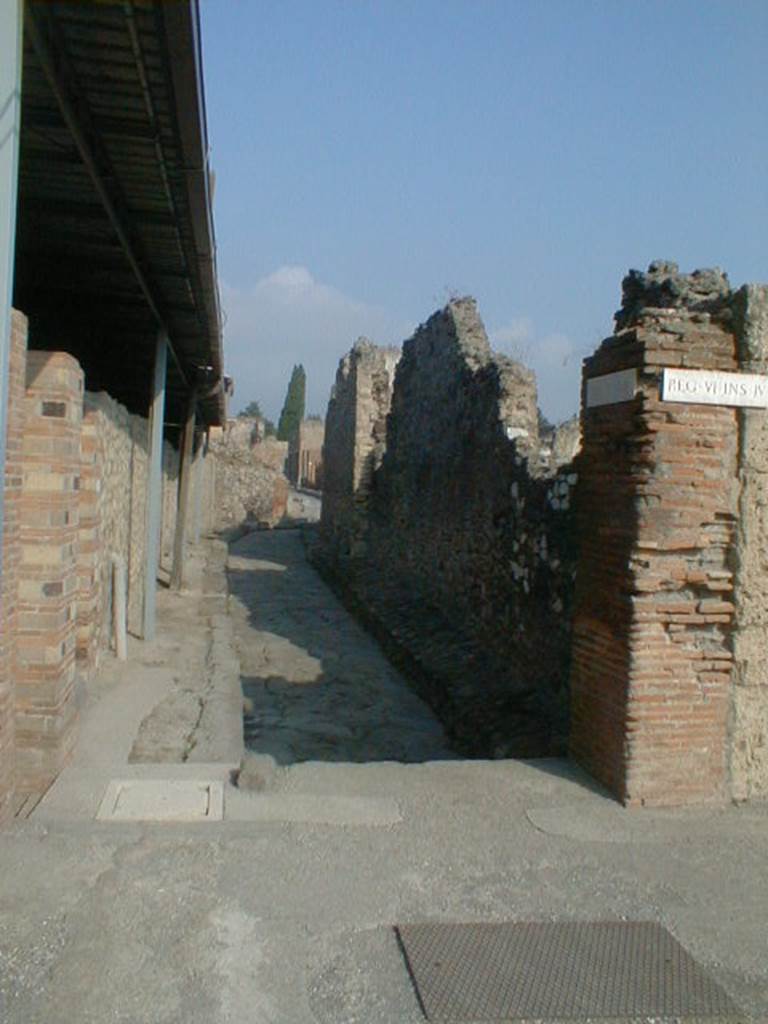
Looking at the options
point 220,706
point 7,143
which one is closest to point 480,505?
point 220,706

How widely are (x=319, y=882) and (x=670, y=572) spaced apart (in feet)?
6.96

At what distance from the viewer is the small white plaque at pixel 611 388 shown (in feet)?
14.2

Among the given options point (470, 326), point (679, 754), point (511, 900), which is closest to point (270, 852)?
point (511, 900)

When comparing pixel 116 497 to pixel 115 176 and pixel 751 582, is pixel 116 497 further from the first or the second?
pixel 751 582

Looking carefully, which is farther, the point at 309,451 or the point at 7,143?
the point at 309,451

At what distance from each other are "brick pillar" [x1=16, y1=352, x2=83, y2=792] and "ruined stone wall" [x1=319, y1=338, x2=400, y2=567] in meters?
11.2

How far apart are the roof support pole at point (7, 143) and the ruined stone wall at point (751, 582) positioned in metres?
3.18

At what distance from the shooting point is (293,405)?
66.6 meters

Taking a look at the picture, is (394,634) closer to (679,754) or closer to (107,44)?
(679,754)

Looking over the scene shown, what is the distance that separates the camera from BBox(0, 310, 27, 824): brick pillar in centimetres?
379

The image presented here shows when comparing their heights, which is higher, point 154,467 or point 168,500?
point 154,467

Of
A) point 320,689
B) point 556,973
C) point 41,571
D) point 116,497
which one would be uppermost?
point 116,497

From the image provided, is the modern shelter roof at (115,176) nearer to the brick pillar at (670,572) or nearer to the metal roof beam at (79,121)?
the metal roof beam at (79,121)

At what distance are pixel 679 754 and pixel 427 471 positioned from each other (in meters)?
7.44
